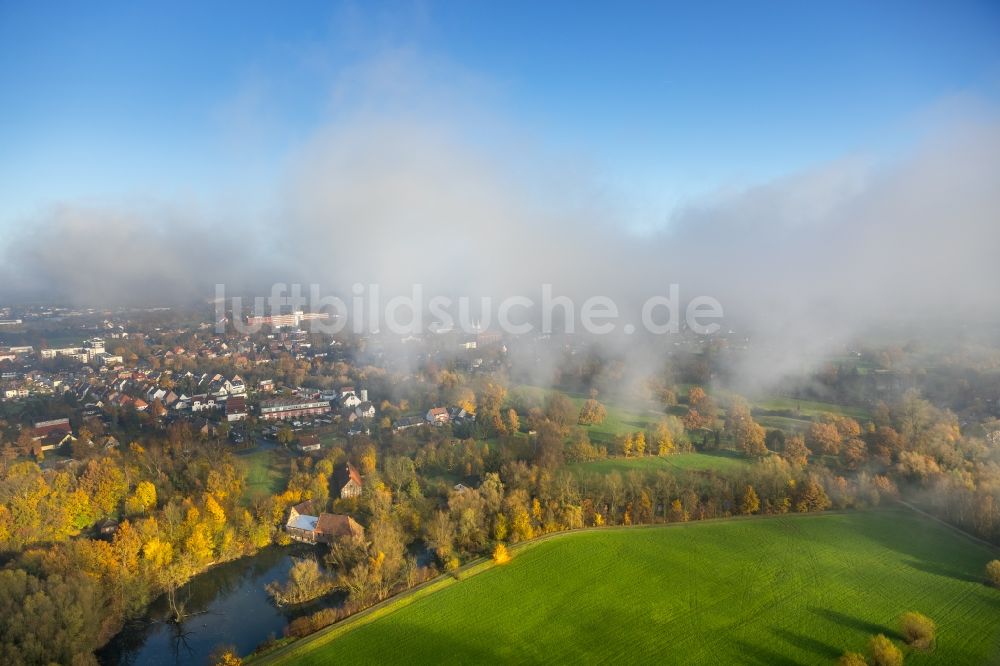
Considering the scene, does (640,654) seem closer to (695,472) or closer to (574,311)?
(695,472)

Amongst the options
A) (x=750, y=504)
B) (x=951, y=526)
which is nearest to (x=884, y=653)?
(x=750, y=504)

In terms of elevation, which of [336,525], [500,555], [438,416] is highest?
[438,416]

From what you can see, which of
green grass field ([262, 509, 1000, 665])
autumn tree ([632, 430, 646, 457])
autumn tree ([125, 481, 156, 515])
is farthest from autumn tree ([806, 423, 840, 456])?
autumn tree ([125, 481, 156, 515])

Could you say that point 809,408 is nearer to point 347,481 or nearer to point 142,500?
point 347,481

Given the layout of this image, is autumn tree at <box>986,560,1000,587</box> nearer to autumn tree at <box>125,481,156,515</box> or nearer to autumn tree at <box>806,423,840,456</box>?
autumn tree at <box>806,423,840,456</box>

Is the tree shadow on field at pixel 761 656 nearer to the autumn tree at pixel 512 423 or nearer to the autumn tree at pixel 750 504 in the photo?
the autumn tree at pixel 750 504

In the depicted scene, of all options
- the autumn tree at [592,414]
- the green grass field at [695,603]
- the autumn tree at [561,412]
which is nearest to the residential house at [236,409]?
the autumn tree at [561,412]
